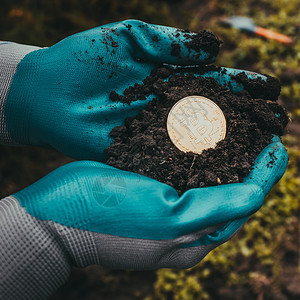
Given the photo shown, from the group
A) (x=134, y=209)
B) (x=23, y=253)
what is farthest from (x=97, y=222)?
(x=23, y=253)

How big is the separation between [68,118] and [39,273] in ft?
3.14

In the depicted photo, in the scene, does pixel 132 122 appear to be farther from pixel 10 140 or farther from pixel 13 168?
pixel 13 168

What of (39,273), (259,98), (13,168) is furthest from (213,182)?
(13,168)

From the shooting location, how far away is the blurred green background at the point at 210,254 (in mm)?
3031

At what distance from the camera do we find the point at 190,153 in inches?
72.5

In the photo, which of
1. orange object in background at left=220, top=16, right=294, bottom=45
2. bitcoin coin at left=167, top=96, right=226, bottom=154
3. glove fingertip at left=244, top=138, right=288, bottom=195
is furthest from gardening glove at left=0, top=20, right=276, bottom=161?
orange object in background at left=220, top=16, right=294, bottom=45

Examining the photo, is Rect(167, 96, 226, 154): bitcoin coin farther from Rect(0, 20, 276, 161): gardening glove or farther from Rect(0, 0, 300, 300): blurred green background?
Rect(0, 0, 300, 300): blurred green background

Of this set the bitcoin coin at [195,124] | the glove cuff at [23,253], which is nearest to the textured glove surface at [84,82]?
the bitcoin coin at [195,124]

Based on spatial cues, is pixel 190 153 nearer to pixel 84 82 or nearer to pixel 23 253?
pixel 84 82

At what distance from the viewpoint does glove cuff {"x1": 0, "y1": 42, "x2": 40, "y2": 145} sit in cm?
193

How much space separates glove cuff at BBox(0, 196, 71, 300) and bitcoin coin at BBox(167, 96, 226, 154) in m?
0.97

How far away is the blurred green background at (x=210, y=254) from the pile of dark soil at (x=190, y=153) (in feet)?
5.20

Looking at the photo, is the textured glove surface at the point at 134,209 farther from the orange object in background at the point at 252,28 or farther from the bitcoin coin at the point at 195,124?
the orange object in background at the point at 252,28

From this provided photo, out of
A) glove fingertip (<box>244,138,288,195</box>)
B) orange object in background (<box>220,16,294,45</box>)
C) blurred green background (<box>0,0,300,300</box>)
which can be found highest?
orange object in background (<box>220,16,294,45</box>)
